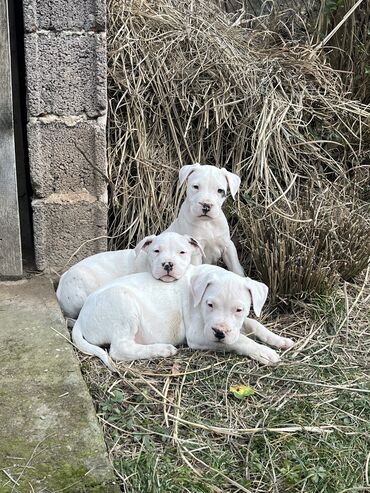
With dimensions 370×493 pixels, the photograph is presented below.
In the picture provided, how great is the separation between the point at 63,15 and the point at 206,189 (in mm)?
1311

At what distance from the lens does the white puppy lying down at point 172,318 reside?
351 centimetres

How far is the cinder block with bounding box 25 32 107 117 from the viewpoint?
4.15 meters

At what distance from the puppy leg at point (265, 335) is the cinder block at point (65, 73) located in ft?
5.26

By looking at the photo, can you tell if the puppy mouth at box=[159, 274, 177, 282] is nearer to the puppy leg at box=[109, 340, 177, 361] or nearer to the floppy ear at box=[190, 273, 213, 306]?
the floppy ear at box=[190, 273, 213, 306]

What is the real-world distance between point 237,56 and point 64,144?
1.67 m

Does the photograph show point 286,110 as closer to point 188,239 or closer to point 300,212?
point 300,212

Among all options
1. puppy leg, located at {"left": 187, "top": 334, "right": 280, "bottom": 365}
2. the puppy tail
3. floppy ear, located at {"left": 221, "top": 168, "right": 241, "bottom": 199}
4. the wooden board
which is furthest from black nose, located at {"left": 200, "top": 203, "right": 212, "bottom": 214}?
the wooden board

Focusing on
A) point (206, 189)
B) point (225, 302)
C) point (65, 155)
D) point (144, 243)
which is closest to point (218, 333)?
point (225, 302)

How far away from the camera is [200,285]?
11.8ft

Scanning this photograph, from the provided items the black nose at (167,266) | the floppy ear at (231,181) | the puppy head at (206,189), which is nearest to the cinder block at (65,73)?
the puppy head at (206,189)

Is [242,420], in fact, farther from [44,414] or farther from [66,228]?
[66,228]

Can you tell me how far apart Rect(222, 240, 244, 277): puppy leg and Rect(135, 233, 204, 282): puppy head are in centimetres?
56

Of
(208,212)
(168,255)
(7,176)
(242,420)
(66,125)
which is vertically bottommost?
(242,420)

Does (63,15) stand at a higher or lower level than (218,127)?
higher
